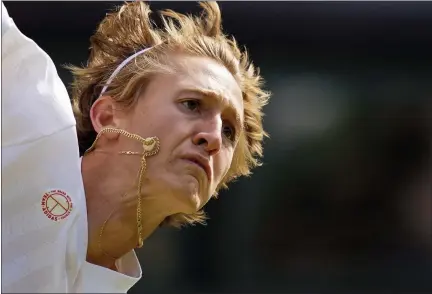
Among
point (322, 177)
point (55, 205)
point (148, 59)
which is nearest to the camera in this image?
point (55, 205)

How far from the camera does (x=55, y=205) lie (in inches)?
38.2

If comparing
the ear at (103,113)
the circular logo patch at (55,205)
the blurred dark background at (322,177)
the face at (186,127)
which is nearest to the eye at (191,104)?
the face at (186,127)

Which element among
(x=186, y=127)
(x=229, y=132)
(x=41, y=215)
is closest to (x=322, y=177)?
(x=229, y=132)

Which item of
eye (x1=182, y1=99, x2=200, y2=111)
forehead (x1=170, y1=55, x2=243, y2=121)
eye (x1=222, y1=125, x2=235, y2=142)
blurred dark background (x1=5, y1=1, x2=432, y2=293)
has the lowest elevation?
blurred dark background (x1=5, y1=1, x2=432, y2=293)

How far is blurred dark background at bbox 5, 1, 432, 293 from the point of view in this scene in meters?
2.89

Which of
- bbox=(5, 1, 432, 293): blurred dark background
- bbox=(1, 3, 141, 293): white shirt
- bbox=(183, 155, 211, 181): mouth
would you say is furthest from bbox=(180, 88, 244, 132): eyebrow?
bbox=(5, 1, 432, 293): blurred dark background

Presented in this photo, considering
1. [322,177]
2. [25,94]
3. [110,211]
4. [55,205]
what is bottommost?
[322,177]

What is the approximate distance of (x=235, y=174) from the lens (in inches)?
55.5

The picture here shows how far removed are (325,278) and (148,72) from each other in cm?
193

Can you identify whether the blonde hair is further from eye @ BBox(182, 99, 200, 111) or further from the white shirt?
the white shirt

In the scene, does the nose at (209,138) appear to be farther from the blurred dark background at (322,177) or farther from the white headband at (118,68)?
the blurred dark background at (322,177)

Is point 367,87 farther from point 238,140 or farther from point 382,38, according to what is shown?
point 238,140

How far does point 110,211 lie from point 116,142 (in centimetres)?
12

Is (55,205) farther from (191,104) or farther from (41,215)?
(191,104)
